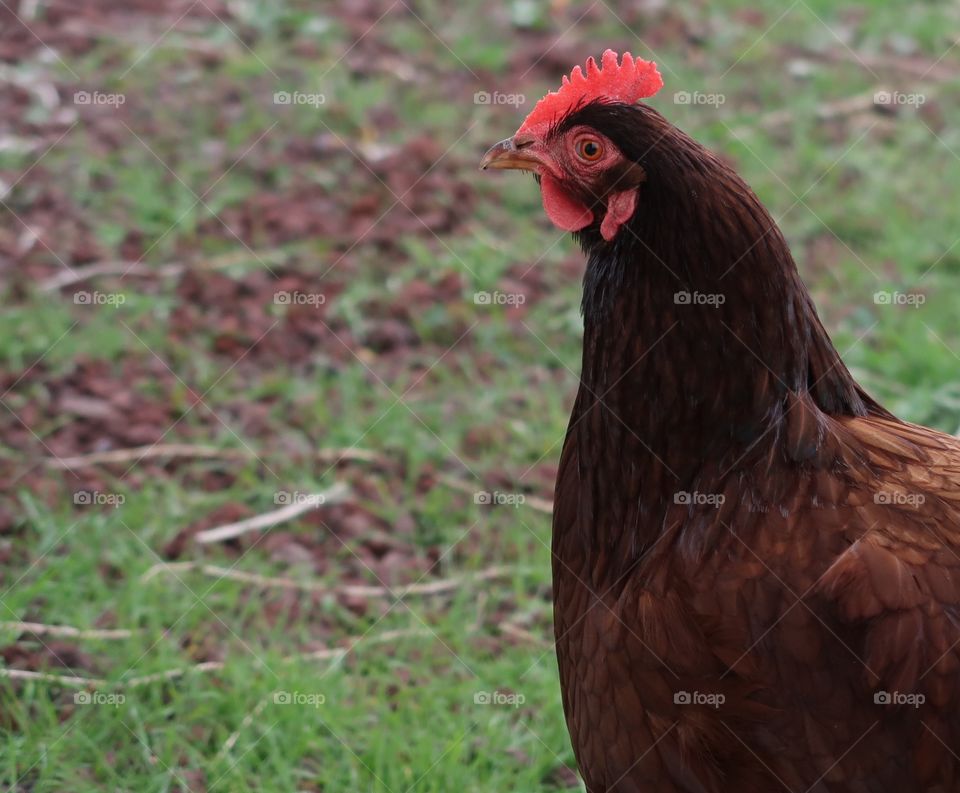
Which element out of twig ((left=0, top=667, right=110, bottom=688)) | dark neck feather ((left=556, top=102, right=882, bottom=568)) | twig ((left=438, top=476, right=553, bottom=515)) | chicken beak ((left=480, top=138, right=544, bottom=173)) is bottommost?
twig ((left=0, top=667, right=110, bottom=688))

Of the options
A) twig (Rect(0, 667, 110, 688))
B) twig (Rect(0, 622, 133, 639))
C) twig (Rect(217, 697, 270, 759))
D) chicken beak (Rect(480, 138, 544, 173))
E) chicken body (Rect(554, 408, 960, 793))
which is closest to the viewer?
chicken body (Rect(554, 408, 960, 793))

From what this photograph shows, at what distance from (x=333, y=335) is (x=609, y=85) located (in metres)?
3.14

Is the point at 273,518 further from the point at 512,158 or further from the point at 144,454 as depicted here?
the point at 512,158

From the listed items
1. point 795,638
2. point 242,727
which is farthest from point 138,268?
point 795,638

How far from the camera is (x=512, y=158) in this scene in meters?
2.84

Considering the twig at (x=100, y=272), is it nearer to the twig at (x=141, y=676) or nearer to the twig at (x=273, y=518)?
the twig at (x=273, y=518)

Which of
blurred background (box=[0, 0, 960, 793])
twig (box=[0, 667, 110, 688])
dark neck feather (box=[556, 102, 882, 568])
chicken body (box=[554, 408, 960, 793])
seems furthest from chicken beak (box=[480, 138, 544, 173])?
twig (box=[0, 667, 110, 688])

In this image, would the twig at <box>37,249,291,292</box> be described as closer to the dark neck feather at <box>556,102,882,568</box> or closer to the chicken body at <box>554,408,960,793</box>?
the dark neck feather at <box>556,102,882,568</box>

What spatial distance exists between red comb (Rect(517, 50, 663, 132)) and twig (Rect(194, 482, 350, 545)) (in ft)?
7.98

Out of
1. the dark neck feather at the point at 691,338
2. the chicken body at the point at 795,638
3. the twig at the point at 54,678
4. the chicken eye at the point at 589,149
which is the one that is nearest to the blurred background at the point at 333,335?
the twig at the point at 54,678

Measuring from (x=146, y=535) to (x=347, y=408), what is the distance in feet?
3.55

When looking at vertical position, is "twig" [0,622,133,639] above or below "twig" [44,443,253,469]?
below

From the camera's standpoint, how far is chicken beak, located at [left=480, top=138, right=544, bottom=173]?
9.20ft

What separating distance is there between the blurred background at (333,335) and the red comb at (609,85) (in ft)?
6.64
